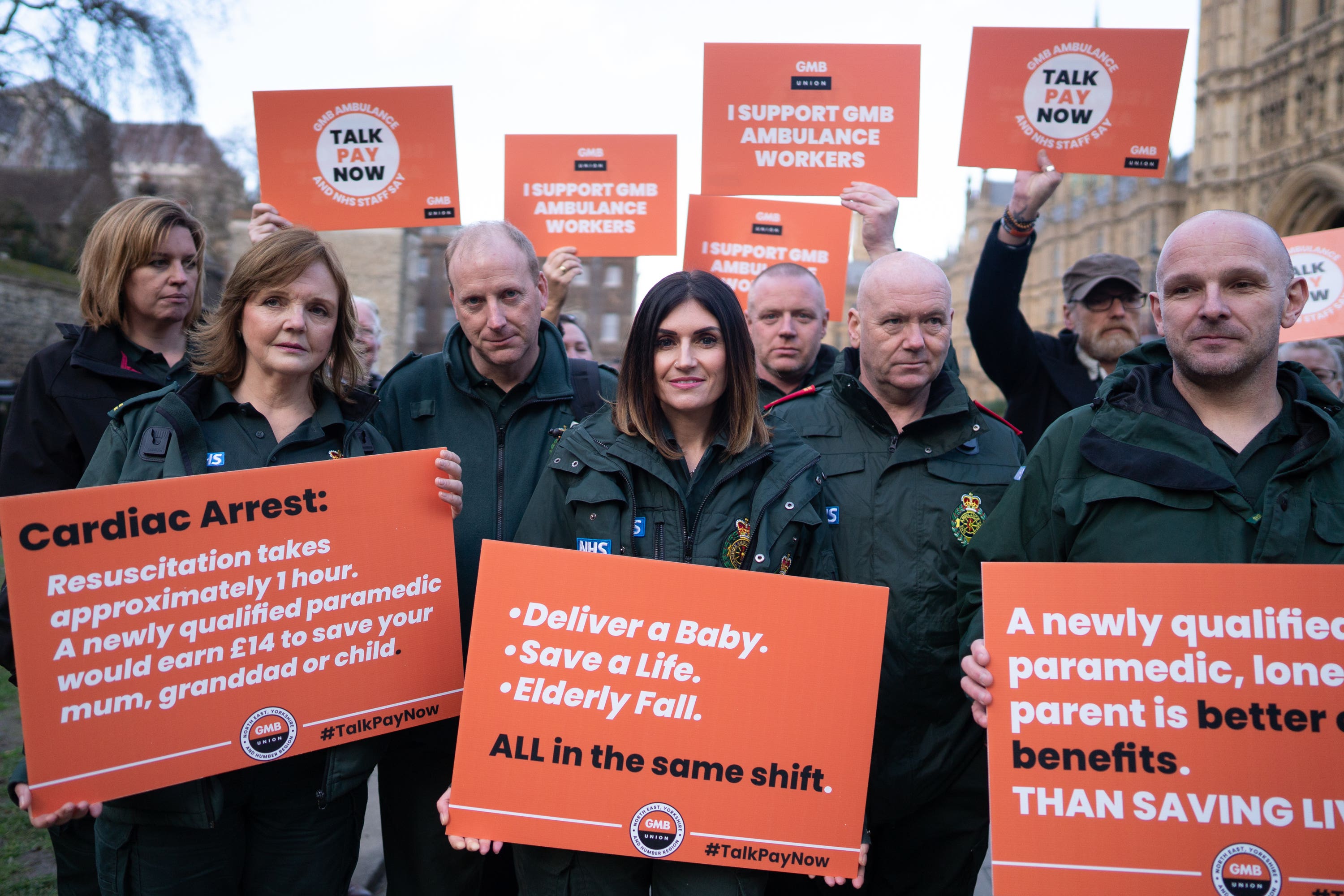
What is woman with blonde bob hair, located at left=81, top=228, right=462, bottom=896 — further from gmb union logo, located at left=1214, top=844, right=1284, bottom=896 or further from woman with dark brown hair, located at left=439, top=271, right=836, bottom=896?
gmb union logo, located at left=1214, top=844, right=1284, bottom=896

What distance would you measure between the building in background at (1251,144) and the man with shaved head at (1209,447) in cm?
2766

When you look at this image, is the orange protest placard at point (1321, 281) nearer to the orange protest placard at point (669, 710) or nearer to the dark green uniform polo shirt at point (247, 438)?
the orange protest placard at point (669, 710)

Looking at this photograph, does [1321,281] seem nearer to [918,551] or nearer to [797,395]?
[797,395]

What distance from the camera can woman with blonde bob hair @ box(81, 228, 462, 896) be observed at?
2.48 meters

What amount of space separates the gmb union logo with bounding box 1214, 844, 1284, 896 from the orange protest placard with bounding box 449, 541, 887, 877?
0.86m

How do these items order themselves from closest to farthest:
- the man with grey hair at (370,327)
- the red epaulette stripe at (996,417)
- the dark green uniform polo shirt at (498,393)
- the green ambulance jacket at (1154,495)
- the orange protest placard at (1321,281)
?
A: the green ambulance jacket at (1154,495) → the red epaulette stripe at (996,417) → the dark green uniform polo shirt at (498,393) → the orange protest placard at (1321,281) → the man with grey hair at (370,327)

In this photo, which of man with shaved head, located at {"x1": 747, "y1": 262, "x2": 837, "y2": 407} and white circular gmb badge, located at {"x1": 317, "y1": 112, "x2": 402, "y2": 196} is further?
man with shaved head, located at {"x1": 747, "y1": 262, "x2": 837, "y2": 407}

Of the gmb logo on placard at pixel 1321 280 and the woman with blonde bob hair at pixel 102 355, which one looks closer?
the woman with blonde bob hair at pixel 102 355

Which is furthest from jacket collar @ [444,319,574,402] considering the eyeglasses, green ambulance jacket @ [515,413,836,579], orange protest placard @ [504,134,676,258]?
the eyeglasses

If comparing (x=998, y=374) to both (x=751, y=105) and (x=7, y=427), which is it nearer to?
(x=751, y=105)

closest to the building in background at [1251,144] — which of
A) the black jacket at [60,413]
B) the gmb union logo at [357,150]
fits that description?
the gmb union logo at [357,150]

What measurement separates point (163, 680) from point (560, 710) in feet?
3.57

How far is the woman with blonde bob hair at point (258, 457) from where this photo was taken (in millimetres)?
2480

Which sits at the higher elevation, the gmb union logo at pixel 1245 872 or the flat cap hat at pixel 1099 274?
the flat cap hat at pixel 1099 274
